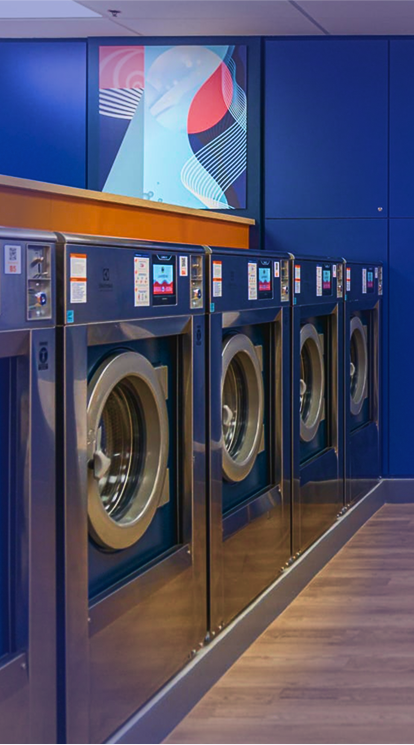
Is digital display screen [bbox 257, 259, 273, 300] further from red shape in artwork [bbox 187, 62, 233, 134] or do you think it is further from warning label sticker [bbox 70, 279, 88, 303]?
red shape in artwork [bbox 187, 62, 233, 134]

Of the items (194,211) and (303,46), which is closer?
(194,211)

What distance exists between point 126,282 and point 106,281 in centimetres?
14

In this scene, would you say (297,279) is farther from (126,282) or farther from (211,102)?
(211,102)

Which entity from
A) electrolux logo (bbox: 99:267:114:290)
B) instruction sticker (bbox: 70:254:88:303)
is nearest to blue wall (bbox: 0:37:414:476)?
electrolux logo (bbox: 99:267:114:290)

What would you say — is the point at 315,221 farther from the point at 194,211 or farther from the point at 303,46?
the point at 194,211

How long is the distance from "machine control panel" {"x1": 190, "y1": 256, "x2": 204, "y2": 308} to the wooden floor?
113cm

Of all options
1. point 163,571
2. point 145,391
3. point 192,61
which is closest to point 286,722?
point 163,571

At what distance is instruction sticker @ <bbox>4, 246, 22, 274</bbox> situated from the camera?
193cm

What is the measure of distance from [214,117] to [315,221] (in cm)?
80

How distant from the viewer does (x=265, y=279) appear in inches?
144

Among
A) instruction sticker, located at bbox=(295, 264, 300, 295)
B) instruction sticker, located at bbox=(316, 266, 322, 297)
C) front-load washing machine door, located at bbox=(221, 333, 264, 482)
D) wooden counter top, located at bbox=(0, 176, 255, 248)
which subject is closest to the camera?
wooden counter top, located at bbox=(0, 176, 255, 248)

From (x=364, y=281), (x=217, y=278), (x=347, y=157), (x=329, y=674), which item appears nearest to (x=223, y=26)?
(x=347, y=157)

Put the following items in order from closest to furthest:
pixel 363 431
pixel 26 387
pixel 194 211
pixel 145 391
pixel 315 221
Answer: pixel 26 387 < pixel 145 391 < pixel 194 211 < pixel 363 431 < pixel 315 221

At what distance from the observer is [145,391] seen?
2682 millimetres
